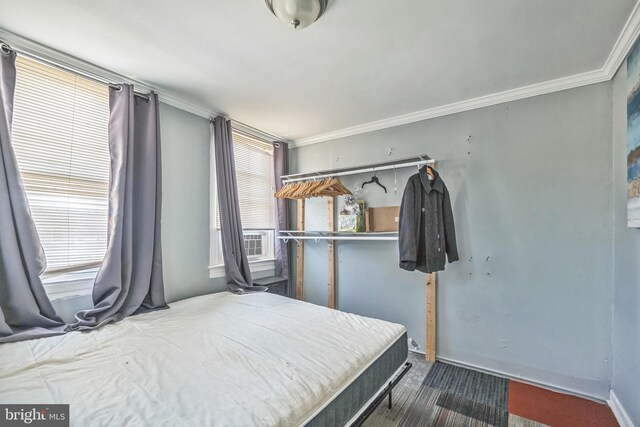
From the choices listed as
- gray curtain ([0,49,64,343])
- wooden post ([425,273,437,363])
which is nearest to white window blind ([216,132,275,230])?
gray curtain ([0,49,64,343])

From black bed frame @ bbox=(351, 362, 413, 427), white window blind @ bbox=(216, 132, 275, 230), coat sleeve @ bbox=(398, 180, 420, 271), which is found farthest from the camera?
white window blind @ bbox=(216, 132, 275, 230)

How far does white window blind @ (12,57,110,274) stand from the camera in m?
1.78

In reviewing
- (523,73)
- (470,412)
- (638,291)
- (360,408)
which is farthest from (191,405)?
(523,73)

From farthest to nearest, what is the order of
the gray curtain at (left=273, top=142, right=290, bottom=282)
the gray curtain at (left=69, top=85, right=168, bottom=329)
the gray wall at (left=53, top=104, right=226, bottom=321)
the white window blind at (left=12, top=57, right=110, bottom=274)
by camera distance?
the gray curtain at (left=273, top=142, right=290, bottom=282) < the gray wall at (left=53, top=104, right=226, bottom=321) < the gray curtain at (left=69, top=85, right=168, bottom=329) < the white window blind at (left=12, top=57, right=110, bottom=274)

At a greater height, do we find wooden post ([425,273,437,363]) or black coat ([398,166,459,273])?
black coat ([398,166,459,273])

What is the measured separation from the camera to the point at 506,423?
1.80m

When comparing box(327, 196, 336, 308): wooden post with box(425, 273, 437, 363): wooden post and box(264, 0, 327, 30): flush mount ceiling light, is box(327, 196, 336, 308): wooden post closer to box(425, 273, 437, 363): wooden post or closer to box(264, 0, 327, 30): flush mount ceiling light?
box(425, 273, 437, 363): wooden post

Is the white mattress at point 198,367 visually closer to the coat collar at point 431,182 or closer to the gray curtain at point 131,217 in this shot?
the gray curtain at point 131,217

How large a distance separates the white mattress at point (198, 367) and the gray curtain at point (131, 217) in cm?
19

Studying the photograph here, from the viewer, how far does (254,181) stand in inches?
134

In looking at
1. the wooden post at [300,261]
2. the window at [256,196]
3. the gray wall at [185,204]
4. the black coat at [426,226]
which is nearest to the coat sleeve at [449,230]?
the black coat at [426,226]

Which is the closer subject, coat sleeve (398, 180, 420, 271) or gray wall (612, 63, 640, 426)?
gray wall (612, 63, 640, 426)

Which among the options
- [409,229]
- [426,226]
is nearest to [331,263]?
[409,229]

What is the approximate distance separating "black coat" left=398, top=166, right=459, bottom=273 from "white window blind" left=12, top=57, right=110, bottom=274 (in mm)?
2479
